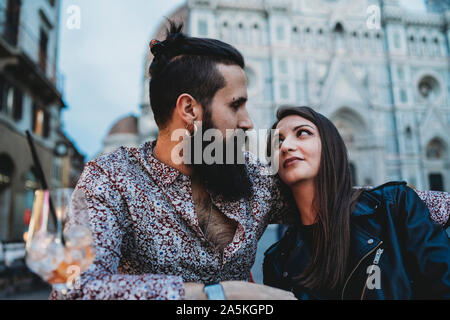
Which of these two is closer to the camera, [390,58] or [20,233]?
[20,233]

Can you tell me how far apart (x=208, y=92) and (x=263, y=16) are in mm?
31258

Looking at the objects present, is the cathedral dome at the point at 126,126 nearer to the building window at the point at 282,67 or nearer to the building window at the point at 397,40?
the building window at the point at 282,67

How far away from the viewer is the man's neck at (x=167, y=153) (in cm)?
187

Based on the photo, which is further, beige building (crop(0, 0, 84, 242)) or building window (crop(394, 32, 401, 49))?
building window (crop(394, 32, 401, 49))

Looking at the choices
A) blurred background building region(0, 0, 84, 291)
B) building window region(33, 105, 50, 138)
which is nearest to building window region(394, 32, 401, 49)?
blurred background building region(0, 0, 84, 291)

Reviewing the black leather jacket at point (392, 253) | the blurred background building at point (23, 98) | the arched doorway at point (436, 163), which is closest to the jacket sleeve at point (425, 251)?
the black leather jacket at point (392, 253)

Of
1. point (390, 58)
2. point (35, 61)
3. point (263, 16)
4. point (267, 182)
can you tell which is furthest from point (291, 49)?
point (267, 182)

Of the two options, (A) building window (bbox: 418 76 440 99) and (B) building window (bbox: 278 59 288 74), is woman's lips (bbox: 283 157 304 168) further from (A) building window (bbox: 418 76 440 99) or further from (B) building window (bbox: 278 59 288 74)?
(A) building window (bbox: 418 76 440 99)

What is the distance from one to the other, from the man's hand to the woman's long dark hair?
47 centimetres

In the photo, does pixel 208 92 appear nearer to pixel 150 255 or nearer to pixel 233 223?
pixel 233 223

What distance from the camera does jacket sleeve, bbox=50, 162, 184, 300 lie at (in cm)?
120

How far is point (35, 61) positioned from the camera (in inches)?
519
